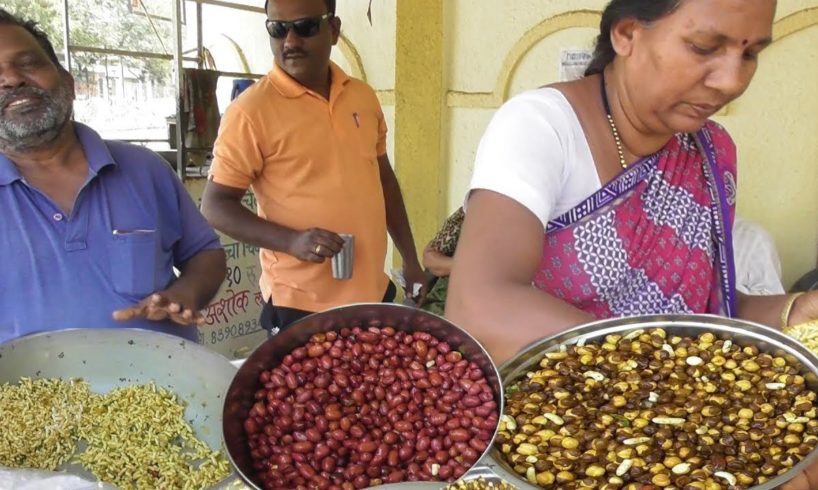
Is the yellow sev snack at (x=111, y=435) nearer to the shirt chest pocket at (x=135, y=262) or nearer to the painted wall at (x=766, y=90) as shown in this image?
the shirt chest pocket at (x=135, y=262)

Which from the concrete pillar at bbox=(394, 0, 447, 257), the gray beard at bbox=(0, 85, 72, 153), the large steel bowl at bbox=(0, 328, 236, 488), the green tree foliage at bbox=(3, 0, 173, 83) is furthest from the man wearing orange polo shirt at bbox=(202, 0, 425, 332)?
the green tree foliage at bbox=(3, 0, 173, 83)

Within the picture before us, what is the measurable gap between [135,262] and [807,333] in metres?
1.87

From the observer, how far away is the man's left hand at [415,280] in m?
3.38

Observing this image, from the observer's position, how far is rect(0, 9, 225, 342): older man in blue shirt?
1958 mm

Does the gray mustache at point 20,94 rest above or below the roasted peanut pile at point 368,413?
above

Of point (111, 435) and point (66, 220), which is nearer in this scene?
point (111, 435)

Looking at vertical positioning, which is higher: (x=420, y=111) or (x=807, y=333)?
(x=420, y=111)

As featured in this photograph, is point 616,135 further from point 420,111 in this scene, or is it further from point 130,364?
point 420,111

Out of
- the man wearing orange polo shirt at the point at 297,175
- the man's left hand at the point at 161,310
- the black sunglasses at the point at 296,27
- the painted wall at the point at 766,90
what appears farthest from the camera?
the painted wall at the point at 766,90

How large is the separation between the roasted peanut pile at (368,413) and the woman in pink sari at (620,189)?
0.11 m

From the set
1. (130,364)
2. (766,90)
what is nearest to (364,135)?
(130,364)

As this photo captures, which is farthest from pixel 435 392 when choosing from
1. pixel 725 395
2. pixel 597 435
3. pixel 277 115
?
pixel 277 115

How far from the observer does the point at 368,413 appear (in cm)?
126

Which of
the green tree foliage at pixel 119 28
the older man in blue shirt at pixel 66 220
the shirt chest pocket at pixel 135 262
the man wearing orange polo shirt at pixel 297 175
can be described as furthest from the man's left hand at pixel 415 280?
the green tree foliage at pixel 119 28
